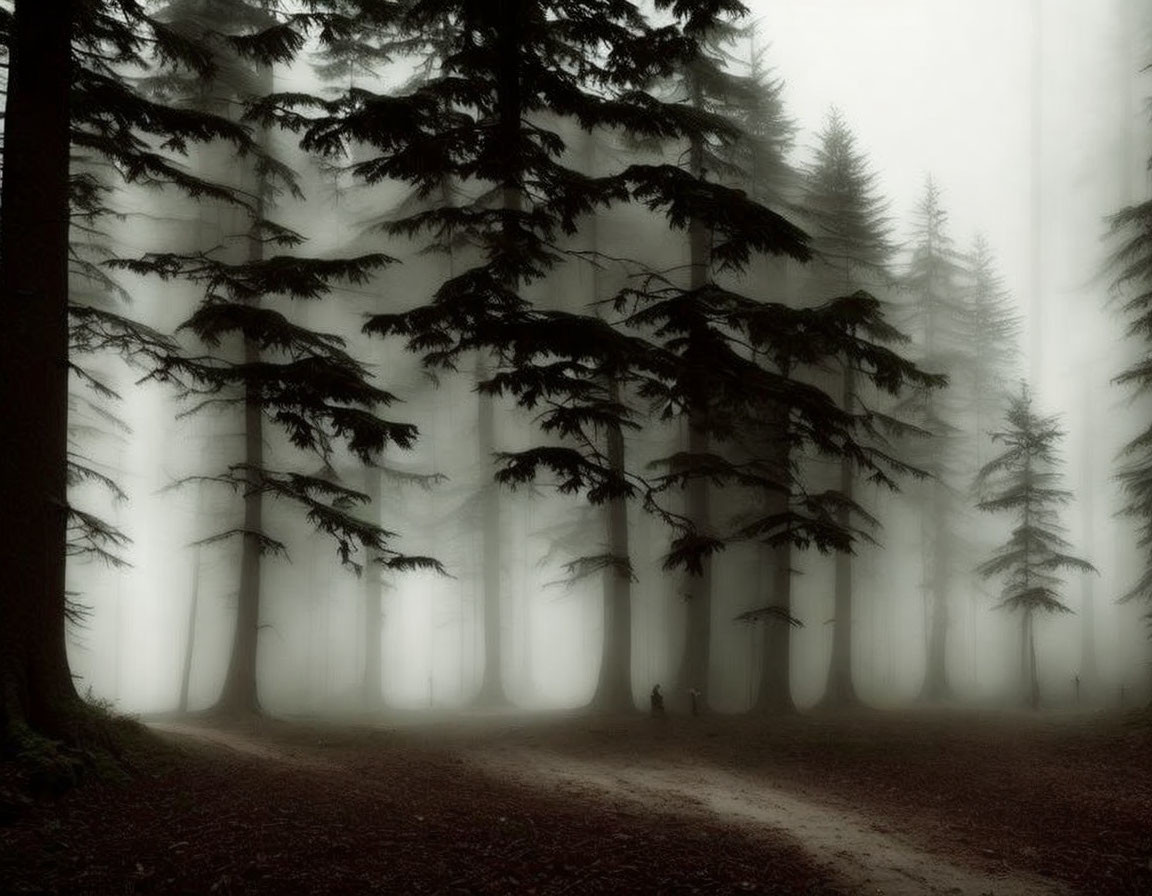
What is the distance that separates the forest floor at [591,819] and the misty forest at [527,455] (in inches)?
2.4

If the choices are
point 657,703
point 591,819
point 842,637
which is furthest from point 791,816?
point 842,637

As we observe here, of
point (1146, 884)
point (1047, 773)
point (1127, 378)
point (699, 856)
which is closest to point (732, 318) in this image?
point (699, 856)

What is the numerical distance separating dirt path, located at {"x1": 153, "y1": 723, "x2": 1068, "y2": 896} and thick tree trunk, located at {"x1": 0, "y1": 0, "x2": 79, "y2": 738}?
3.29 meters

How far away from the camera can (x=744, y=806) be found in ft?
29.1

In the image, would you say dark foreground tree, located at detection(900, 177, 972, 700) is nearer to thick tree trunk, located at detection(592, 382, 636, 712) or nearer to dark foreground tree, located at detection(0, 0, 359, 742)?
thick tree trunk, located at detection(592, 382, 636, 712)

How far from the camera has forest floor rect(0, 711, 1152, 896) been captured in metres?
5.38

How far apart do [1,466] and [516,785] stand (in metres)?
6.75

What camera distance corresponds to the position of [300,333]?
9.91 m

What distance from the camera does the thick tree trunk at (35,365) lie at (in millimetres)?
6883

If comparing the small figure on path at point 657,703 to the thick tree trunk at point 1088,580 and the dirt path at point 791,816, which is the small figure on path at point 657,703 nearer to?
the dirt path at point 791,816

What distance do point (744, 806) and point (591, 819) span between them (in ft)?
8.33

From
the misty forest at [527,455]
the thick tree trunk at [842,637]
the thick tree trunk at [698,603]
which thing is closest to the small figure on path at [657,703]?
the misty forest at [527,455]

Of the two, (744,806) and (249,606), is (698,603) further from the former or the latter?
(249,606)

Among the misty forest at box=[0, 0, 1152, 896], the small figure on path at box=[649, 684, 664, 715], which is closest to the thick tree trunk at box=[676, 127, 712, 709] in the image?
the misty forest at box=[0, 0, 1152, 896]
